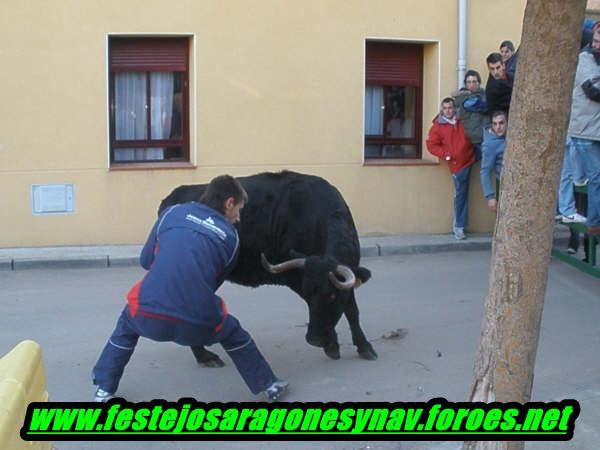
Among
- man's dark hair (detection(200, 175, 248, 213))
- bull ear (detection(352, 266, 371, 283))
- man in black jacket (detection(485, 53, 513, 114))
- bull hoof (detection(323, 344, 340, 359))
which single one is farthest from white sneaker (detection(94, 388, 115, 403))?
man in black jacket (detection(485, 53, 513, 114))

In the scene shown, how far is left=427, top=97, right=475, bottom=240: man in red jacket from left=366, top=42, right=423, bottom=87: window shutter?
0.94 metres

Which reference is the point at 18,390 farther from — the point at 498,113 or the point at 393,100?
the point at 393,100

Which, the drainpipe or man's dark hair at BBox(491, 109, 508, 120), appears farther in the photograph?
the drainpipe

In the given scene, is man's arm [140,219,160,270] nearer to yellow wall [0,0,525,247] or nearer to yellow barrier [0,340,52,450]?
yellow barrier [0,340,52,450]

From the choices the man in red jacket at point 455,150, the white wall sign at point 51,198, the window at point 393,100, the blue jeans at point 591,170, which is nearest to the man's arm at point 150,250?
the blue jeans at point 591,170

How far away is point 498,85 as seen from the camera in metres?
11.9

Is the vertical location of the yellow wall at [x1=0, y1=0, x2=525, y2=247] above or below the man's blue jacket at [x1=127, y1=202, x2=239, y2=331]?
above

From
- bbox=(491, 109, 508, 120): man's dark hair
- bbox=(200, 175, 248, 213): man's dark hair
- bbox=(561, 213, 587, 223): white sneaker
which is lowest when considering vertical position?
bbox=(561, 213, 587, 223): white sneaker

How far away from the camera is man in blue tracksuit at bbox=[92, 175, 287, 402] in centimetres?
629

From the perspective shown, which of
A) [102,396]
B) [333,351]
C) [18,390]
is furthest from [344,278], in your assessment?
[18,390]

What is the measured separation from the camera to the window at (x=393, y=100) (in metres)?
13.7

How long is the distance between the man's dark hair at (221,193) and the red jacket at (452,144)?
6.66 m

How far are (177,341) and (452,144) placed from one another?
288 inches

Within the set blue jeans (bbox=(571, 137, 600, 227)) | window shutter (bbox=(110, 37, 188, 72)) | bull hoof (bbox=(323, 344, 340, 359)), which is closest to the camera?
bull hoof (bbox=(323, 344, 340, 359))
